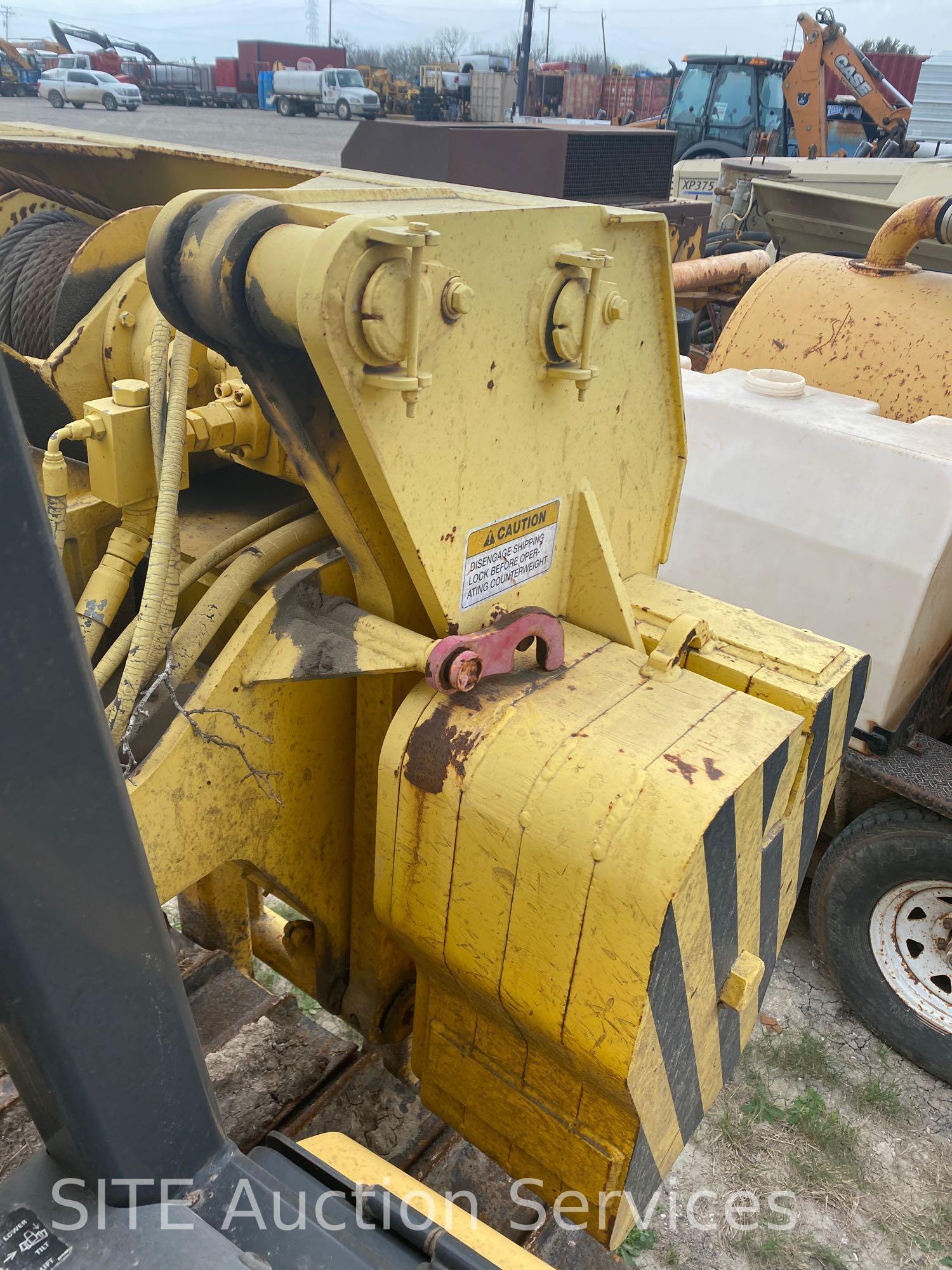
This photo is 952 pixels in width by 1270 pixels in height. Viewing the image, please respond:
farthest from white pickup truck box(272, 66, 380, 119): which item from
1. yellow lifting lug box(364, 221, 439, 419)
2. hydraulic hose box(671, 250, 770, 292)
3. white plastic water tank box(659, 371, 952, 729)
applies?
yellow lifting lug box(364, 221, 439, 419)

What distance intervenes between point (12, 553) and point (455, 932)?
115 centimetres

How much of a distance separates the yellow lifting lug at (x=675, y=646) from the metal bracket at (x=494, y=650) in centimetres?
16

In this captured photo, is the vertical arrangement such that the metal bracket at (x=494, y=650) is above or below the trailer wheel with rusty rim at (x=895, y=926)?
above

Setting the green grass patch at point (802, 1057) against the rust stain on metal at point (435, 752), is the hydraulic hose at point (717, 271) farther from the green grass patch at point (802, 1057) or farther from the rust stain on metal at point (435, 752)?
the rust stain on metal at point (435, 752)

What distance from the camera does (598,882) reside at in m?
1.43

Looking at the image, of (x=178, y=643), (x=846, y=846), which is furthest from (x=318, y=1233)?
(x=846, y=846)

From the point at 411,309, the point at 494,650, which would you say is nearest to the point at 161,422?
the point at 411,309

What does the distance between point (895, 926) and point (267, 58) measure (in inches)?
1740

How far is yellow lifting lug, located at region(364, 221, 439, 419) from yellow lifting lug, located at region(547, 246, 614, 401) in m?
0.33

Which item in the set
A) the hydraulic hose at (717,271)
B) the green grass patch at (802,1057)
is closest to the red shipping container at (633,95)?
the hydraulic hose at (717,271)

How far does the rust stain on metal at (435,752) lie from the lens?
155 cm

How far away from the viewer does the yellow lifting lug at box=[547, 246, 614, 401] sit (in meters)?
1.54

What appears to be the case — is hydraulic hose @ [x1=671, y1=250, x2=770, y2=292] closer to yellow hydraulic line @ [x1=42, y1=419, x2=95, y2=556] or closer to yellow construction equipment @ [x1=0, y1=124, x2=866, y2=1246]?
yellow construction equipment @ [x1=0, y1=124, x2=866, y2=1246]

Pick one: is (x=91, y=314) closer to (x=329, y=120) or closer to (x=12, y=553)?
(x=12, y=553)
